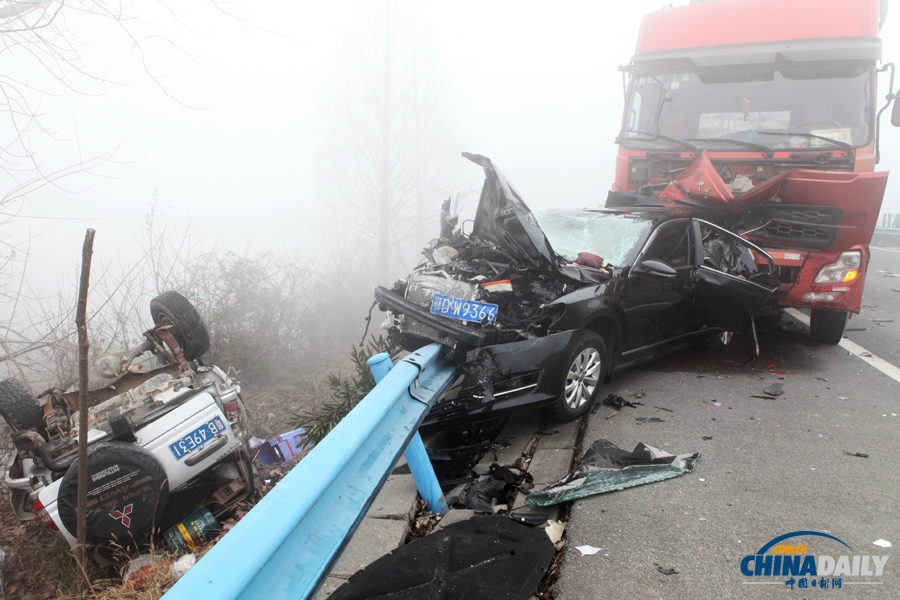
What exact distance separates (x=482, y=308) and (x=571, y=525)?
1672 mm

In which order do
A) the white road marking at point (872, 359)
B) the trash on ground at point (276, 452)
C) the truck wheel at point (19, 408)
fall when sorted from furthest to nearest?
the trash on ground at point (276, 452)
the white road marking at point (872, 359)
the truck wheel at point (19, 408)

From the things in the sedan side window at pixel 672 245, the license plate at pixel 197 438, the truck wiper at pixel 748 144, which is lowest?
the license plate at pixel 197 438

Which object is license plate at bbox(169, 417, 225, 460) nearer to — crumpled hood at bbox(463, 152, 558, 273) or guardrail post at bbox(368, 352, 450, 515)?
guardrail post at bbox(368, 352, 450, 515)

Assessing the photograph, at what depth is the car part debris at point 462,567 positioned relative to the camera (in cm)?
198

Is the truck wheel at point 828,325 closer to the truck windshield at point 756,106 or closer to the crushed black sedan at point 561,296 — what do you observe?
the crushed black sedan at point 561,296

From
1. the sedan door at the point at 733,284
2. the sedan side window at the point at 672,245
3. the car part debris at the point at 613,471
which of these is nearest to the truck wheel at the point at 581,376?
the car part debris at the point at 613,471

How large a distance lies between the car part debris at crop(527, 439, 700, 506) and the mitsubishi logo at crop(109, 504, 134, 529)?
8.12 ft

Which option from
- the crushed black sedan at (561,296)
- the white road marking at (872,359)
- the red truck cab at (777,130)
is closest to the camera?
the crushed black sedan at (561,296)

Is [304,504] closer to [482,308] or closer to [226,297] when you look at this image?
[482,308]

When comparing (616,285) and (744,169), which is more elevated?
(744,169)

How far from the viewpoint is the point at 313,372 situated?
1010cm

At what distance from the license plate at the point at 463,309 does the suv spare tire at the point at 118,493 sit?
2.18 metres

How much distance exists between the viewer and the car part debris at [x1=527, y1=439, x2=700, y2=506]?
2889 mm

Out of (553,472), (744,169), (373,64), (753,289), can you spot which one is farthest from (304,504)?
(373,64)
